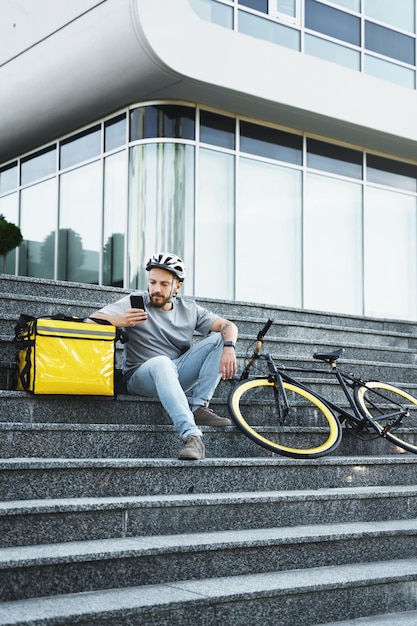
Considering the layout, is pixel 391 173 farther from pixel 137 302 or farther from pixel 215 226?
pixel 137 302

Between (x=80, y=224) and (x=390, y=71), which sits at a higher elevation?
(x=390, y=71)

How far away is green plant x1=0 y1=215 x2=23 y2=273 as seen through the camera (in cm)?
1357

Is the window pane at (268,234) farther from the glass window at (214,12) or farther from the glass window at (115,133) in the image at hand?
the glass window at (214,12)

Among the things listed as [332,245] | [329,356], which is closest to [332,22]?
[332,245]

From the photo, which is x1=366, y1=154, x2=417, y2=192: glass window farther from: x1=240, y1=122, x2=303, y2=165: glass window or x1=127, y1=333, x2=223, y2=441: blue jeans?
x1=127, y1=333, x2=223, y2=441: blue jeans

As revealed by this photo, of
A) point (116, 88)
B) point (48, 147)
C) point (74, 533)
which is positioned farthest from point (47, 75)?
point (74, 533)

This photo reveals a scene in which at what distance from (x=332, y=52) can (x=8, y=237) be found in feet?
18.9

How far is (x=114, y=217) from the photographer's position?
1296cm

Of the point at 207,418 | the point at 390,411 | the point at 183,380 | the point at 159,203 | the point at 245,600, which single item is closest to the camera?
the point at 245,600

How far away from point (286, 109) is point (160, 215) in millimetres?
2389

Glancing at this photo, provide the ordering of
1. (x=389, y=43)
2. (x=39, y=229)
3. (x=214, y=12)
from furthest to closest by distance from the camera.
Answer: (x=39, y=229), (x=389, y=43), (x=214, y=12)

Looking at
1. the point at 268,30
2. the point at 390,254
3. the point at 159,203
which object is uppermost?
the point at 268,30

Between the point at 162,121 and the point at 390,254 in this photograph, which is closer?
the point at 162,121

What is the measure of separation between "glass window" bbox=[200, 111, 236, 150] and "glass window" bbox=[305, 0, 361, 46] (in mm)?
2018
